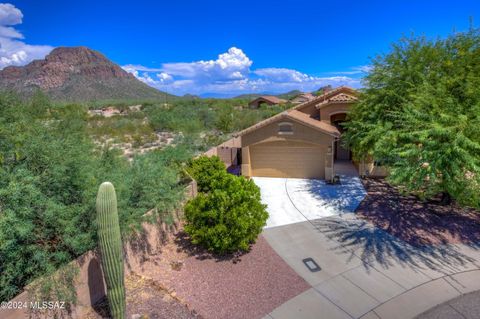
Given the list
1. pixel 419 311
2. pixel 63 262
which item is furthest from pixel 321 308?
pixel 63 262

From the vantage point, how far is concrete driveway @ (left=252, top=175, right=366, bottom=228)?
1282 cm

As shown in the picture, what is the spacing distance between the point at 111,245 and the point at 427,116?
11.0 meters

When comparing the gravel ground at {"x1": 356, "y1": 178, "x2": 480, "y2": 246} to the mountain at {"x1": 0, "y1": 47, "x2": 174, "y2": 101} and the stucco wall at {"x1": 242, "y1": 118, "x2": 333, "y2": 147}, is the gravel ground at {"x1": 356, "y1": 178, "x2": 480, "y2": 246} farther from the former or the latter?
the mountain at {"x1": 0, "y1": 47, "x2": 174, "y2": 101}

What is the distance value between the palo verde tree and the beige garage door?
2465mm

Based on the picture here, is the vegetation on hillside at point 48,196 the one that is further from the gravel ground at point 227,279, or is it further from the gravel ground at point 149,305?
the gravel ground at point 227,279

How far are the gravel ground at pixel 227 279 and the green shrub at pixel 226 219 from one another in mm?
559

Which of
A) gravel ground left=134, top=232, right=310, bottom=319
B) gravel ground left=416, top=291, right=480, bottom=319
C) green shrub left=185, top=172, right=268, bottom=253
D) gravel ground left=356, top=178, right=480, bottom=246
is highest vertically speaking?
green shrub left=185, top=172, right=268, bottom=253

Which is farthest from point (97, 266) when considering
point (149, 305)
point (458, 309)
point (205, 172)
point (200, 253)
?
point (458, 309)

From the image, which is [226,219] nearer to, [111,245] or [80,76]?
[111,245]

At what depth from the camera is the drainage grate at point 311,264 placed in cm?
876

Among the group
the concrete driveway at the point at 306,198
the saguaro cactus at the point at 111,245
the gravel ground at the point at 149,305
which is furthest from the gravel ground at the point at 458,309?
the saguaro cactus at the point at 111,245

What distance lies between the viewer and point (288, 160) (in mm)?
17812

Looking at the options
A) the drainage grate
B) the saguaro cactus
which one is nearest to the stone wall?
the saguaro cactus

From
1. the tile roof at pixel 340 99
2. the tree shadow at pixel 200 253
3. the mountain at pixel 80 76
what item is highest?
the mountain at pixel 80 76
